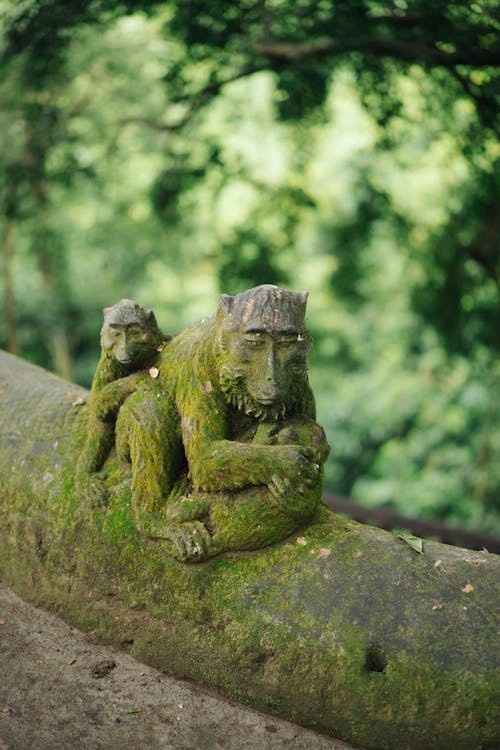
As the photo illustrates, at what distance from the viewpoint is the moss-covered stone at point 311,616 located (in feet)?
10.4

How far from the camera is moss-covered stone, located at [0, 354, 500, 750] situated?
10.4ft

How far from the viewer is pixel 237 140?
11961mm

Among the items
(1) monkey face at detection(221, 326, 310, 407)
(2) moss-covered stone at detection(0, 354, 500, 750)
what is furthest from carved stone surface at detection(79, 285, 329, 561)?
(2) moss-covered stone at detection(0, 354, 500, 750)

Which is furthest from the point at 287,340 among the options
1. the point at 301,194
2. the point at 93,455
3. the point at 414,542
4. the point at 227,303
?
the point at 301,194

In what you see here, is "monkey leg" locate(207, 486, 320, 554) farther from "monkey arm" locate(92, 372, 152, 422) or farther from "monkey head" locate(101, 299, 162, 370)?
"monkey head" locate(101, 299, 162, 370)

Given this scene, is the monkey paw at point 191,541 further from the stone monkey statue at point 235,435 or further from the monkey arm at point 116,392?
the monkey arm at point 116,392

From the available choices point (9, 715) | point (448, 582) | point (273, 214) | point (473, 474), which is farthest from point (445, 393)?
point (9, 715)

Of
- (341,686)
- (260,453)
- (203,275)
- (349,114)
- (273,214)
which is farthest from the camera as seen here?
(203,275)

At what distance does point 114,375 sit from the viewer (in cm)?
402

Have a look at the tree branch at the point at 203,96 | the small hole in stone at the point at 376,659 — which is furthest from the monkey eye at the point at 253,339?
the tree branch at the point at 203,96

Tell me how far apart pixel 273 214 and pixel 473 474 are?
15.9 ft

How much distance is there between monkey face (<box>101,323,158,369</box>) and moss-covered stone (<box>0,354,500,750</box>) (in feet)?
1.98

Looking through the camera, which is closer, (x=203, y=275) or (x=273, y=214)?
(x=273, y=214)

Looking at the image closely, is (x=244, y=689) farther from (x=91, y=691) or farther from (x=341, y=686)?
(x=91, y=691)
